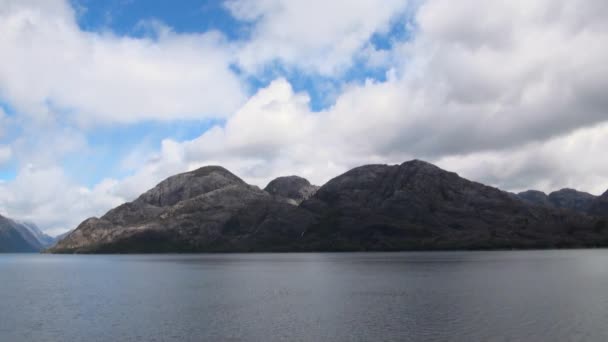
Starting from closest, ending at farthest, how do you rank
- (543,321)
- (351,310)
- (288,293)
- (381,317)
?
(543,321)
(381,317)
(351,310)
(288,293)

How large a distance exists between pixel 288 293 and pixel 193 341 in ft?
199

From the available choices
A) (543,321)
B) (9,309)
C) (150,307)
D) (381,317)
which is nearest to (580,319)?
(543,321)

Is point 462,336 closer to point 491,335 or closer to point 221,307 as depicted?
point 491,335

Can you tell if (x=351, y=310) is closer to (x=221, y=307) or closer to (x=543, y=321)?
(x=221, y=307)

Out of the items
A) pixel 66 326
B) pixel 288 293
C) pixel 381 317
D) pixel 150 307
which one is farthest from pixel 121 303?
pixel 381 317

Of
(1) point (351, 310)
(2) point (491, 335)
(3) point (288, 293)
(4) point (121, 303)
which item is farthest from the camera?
(3) point (288, 293)

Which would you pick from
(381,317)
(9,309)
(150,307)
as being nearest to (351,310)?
(381,317)

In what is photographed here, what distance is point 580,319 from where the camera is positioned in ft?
265

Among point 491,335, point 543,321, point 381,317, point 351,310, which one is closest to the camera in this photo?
point 491,335

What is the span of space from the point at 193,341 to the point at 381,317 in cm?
3411

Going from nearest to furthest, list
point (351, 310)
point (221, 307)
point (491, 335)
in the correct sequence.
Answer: point (491, 335)
point (351, 310)
point (221, 307)

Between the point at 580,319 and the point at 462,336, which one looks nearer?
the point at 462,336

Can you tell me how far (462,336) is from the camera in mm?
70562

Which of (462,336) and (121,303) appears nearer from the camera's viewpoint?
(462,336)
